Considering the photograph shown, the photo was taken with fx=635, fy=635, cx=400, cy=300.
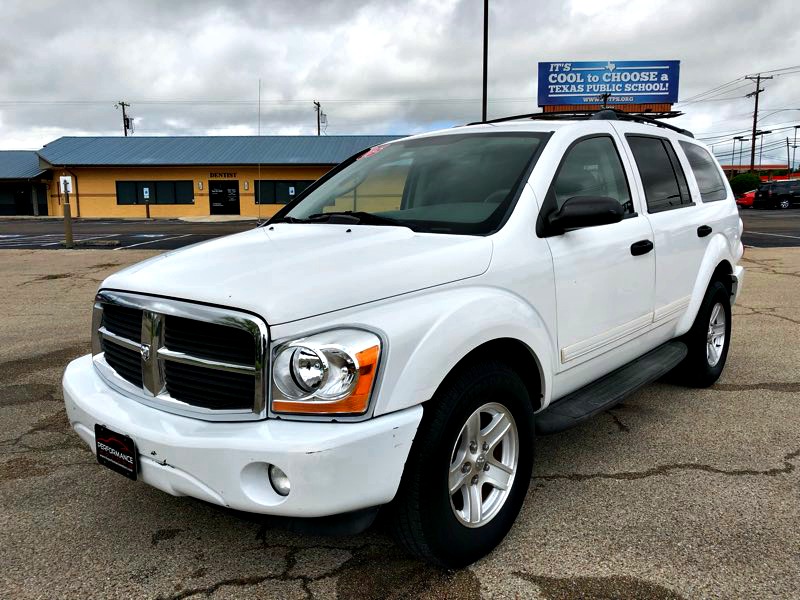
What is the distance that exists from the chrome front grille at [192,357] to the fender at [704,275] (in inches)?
120

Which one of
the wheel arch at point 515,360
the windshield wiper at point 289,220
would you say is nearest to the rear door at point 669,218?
the wheel arch at point 515,360

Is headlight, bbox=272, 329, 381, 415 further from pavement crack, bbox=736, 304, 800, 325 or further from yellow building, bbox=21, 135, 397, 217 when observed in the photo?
yellow building, bbox=21, 135, 397, 217

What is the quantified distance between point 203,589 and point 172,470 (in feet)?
1.80

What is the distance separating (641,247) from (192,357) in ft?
8.02

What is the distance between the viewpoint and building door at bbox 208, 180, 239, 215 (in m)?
39.4

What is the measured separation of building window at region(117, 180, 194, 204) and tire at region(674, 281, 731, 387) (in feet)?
127

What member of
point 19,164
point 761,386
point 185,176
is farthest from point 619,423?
point 19,164

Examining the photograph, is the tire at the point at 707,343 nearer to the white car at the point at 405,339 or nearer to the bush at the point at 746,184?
the white car at the point at 405,339

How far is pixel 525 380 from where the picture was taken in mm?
2838

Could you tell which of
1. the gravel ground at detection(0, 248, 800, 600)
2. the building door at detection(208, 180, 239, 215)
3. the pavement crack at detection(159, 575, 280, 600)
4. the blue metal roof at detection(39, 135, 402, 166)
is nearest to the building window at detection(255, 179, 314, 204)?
the blue metal roof at detection(39, 135, 402, 166)

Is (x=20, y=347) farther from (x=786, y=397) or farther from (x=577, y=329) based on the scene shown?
(x=786, y=397)

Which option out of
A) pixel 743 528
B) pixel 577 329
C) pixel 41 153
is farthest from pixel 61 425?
pixel 41 153

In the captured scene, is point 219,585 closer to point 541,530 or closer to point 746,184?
point 541,530

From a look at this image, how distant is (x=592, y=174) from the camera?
11.1 feet
